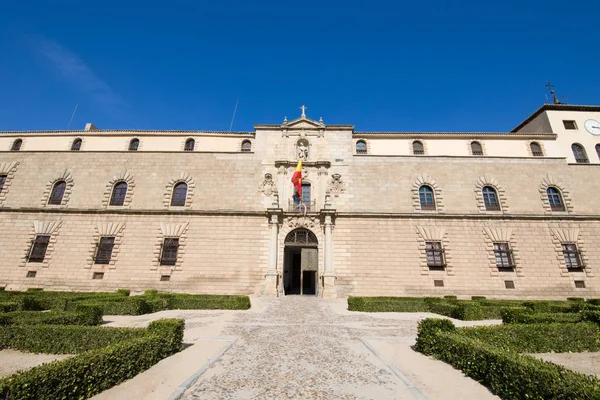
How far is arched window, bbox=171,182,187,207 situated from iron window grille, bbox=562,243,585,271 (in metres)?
29.4

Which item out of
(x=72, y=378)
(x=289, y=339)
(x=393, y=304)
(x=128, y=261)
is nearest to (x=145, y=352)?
(x=72, y=378)

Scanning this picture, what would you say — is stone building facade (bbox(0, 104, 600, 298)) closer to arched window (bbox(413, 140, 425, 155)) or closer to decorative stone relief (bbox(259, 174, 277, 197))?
decorative stone relief (bbox(259, 174, 277, 197))

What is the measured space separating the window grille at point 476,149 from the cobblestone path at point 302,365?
780 inches

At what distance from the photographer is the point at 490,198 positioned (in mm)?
22078

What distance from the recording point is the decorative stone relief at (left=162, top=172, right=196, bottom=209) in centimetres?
2188

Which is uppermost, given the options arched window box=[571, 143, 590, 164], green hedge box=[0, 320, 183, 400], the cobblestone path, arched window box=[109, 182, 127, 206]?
arched window box=[571, 143, 590, 164]

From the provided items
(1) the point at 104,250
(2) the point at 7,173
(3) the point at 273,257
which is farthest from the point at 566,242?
(2) the point at 7,173

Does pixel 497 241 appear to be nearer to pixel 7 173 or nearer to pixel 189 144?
pixel 189 144

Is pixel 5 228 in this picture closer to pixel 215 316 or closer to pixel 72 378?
pixel 215 316

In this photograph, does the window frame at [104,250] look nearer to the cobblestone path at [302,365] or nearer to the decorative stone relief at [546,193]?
the cobblestone path at [302,365]

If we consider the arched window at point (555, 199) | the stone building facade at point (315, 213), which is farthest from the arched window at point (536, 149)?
the arched window at point (555, 199)

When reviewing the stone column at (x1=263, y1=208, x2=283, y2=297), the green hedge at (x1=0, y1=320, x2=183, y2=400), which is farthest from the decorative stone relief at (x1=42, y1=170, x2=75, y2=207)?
the green hedge at (x1=0, y1=320, x2=183, y2=400)

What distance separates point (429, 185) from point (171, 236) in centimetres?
2075

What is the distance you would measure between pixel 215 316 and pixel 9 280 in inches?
737
